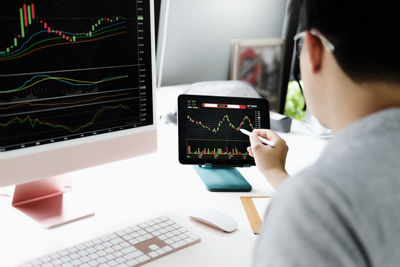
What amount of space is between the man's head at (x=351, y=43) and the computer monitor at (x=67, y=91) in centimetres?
44

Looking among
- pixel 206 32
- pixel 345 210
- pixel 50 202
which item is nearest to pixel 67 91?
pixel 50 202

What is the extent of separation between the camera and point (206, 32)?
1860 mm

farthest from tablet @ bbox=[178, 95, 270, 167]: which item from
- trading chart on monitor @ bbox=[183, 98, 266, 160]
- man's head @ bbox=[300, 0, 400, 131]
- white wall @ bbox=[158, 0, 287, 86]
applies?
white wall @ bbox=[158, 0, 287, 86]

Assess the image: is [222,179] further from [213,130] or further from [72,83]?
[72,83]

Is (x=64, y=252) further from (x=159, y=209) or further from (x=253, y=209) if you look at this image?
(x=253, y=209)

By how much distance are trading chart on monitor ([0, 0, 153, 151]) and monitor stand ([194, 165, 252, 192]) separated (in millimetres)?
230

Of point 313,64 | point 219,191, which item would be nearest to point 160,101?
point 219,191

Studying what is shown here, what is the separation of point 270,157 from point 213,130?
16 centimetres

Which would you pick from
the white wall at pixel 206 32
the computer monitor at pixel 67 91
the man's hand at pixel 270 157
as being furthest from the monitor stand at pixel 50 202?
the white wall at pixel 206 32

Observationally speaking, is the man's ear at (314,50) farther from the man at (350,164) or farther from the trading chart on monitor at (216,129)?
the trading chart on monitor at (216,129)

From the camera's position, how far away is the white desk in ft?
2.60

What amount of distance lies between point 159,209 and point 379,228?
1.84 feet

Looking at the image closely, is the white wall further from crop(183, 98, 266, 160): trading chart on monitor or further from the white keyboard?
the white keyboard

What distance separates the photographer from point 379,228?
473 millimetres
